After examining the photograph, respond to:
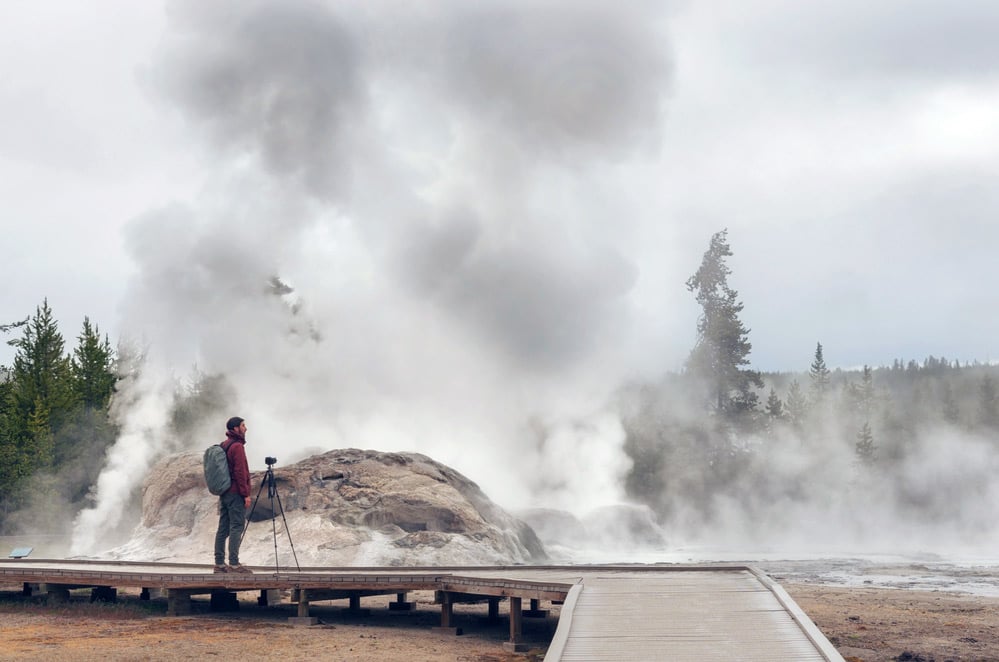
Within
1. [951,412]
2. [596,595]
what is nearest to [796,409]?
[951,412]

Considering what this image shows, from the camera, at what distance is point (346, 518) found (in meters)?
25.8

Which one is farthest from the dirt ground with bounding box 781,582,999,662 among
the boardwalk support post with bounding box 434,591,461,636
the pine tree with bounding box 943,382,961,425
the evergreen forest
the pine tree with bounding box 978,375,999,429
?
the pine tree with bounding box 943,382,961,425

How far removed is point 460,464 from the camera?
42.4 m

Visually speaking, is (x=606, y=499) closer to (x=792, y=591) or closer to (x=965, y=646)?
(x=792, y=591)

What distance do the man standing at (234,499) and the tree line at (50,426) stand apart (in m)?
32.9

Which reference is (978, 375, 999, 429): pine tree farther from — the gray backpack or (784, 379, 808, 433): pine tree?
the gray backpack

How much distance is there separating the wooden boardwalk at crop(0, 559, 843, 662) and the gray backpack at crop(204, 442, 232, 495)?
138 cm

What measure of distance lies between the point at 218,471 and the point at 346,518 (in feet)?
30.3

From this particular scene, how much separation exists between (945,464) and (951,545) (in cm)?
2114

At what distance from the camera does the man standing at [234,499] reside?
1700 cm

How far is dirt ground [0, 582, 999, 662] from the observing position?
1366 cm

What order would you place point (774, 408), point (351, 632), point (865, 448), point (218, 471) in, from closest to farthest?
1. point (351, 632)
2. point (218, 471)
3. point (774, 408)
4. point (865, 448)

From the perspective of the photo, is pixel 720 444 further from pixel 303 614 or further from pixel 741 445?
pixel 303 614

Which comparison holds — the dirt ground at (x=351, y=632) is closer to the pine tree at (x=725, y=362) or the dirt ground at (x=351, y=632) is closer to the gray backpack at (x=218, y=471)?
the gray backpack at (x=218, y=471)
